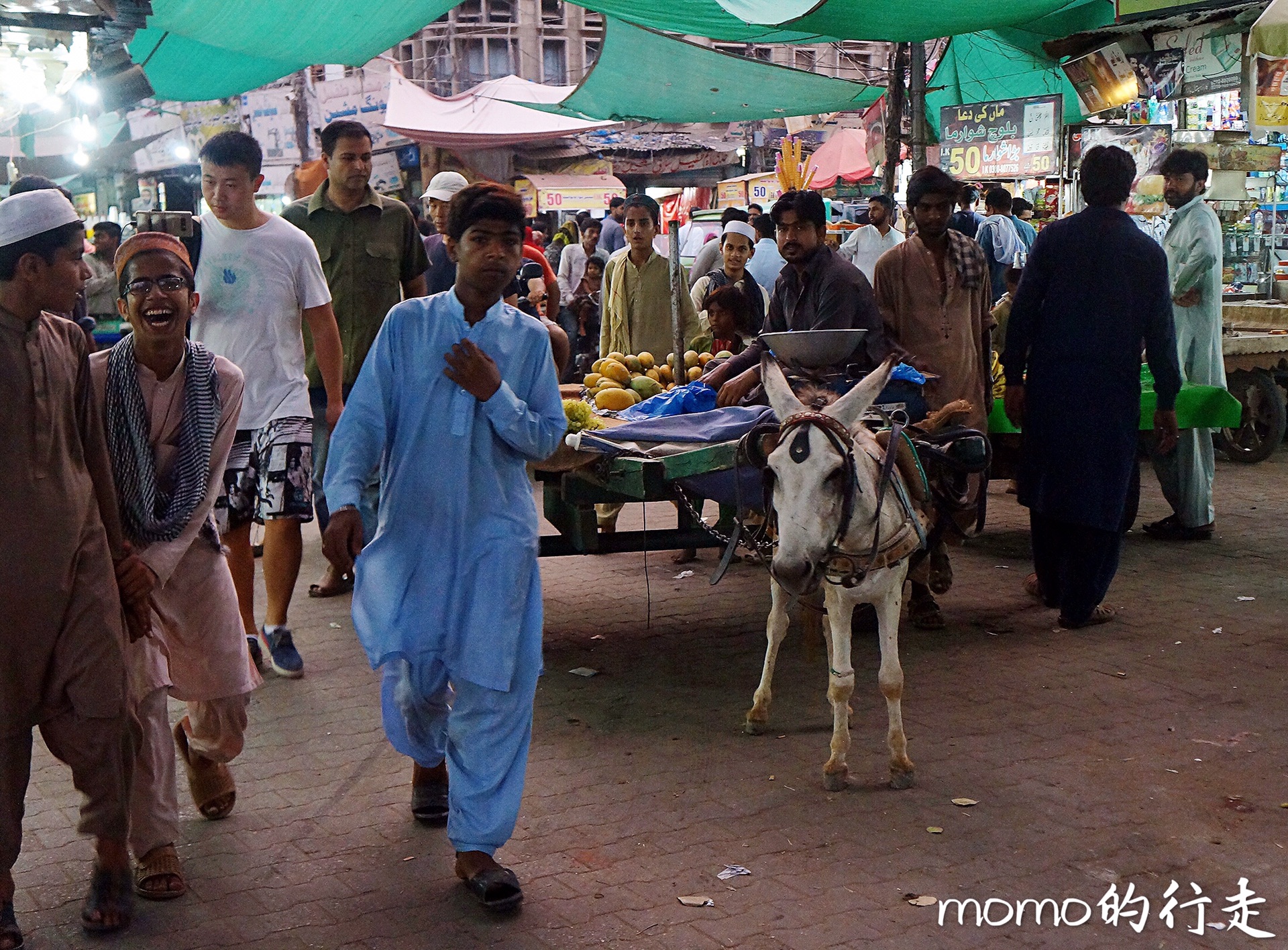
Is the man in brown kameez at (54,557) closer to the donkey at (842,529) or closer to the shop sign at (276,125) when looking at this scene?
the donkey at (842,529)

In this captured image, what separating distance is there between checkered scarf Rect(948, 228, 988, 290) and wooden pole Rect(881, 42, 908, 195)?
651cm

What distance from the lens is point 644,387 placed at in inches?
257

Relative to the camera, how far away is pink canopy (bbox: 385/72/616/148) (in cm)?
2495

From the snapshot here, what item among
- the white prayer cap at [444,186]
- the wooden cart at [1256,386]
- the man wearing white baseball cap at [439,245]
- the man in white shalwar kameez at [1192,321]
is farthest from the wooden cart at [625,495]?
the wooden cart at [1256,386]

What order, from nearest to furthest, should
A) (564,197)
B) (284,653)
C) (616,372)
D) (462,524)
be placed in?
(462,524)
(284,653)
(616,372)
(564,197)

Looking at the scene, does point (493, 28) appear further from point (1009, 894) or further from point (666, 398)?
point (1009, 894)

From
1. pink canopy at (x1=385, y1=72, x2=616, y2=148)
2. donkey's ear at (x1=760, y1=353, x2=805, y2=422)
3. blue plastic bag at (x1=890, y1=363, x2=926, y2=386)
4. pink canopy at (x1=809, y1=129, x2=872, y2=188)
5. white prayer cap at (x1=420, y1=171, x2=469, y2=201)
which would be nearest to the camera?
donkey's ear at (x1=760, y1=353, x2=805, y2=422)

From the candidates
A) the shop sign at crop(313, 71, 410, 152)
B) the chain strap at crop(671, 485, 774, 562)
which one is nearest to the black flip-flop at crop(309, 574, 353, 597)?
the chain strap at crop(671, 485, 774, 562)

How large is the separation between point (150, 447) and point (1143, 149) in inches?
382

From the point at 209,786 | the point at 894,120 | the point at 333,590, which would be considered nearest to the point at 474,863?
the point at 209,786

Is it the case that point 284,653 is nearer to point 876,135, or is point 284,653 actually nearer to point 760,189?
point 876,135

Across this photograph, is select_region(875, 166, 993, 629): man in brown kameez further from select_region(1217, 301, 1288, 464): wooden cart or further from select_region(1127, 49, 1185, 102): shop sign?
select_region(1127, 49, 1185, 102): shop sign

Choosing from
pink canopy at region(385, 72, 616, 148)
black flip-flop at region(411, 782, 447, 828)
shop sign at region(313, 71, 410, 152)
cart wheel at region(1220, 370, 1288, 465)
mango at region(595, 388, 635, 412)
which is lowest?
black flip-flop at region(411, 782, 447, 828)

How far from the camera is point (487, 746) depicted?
138 inches
